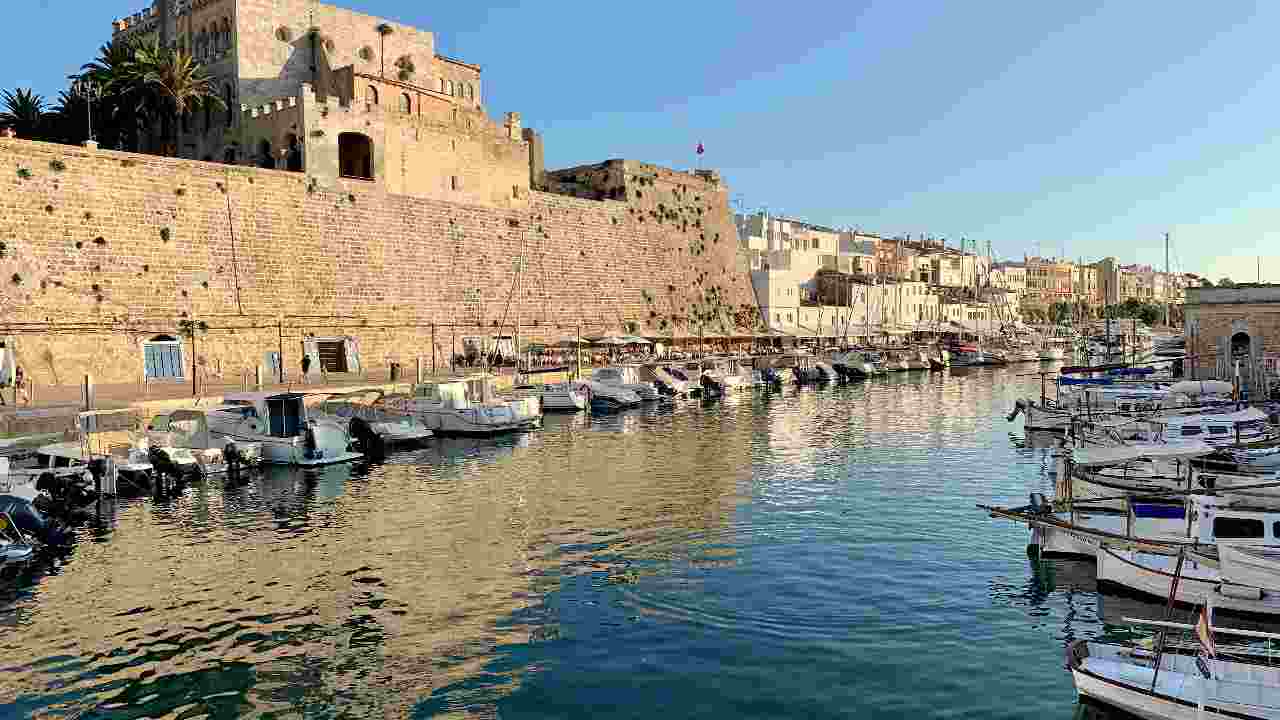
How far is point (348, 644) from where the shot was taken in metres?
11.3

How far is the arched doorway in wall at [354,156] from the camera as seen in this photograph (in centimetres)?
4172

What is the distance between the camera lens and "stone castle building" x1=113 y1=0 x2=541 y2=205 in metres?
39.3

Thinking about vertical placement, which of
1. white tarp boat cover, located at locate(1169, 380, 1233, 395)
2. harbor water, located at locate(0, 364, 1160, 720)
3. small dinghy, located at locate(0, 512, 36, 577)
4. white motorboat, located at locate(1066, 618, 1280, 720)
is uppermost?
white tarp boat cover, located at locate(1169, 380, 1233, 395)

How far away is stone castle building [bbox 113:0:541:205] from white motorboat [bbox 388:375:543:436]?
40.9 feet

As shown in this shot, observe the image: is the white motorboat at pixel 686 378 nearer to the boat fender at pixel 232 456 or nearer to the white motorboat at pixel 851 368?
the white motorboat at pixel 851 368

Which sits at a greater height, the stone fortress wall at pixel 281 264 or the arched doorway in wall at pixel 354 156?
the arched doorway in wall at pixel 354 156

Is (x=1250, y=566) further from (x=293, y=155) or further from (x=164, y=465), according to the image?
(x=293, y=155)

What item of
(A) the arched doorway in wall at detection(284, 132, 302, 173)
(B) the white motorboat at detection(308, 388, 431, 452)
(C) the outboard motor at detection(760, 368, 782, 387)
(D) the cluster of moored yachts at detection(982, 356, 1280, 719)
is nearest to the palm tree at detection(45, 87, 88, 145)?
(A) the arched doorway in wall at detection(284, 132, 302, 173)

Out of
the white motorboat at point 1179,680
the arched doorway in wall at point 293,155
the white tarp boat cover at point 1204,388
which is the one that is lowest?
the white motorboat at point 1179,680

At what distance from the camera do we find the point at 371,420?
28.0m

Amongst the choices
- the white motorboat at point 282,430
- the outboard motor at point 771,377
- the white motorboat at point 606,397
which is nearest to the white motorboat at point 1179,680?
the white motorboat at point 282,430

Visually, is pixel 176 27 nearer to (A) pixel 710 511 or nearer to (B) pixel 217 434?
(B) pixel 217 434

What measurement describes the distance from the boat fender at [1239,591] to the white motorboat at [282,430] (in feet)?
60.1

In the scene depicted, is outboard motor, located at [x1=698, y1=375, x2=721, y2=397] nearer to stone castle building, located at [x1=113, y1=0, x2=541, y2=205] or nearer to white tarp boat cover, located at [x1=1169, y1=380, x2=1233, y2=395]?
stone castle building, located at [x1=113, y1=0, x2=541, y2=205]
